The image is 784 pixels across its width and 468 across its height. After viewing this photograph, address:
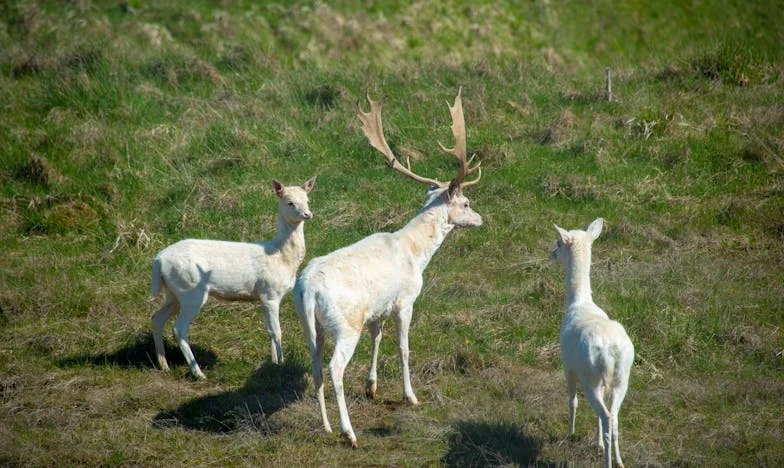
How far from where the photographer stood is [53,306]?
10.1 metres

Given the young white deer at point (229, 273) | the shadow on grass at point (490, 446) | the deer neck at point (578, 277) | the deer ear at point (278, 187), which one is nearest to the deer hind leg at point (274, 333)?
the young white deer at point (229, 273)

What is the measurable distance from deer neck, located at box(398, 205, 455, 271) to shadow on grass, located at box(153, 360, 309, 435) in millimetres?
1576

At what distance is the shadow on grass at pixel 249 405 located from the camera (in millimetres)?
7824

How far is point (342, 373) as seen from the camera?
7309mm

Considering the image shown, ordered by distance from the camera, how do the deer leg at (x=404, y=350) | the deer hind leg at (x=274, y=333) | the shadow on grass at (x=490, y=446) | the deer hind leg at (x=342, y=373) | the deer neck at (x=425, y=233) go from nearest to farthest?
the shadow on grass at (x=490, y=446) → the deer hind leg at (x=342, y=373) → the deer leg at (x=404, y=350) → the deer neck at (x=425, y=233) → the deer hind leg at (x=274, y=333)

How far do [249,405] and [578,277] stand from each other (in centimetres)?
311

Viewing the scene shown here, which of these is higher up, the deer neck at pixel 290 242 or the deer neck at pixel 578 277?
the deer neck at pixel 578 277

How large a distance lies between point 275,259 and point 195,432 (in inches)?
85.8

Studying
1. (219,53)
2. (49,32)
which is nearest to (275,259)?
(219,53)

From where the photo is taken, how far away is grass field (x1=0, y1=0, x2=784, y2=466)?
7602 millimetres

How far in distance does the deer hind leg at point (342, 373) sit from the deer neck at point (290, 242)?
2.15 m

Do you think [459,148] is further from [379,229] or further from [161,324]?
[161,324]

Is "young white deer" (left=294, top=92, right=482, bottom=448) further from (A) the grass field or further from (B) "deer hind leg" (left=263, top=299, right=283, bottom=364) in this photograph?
(B) "deer hind leg" (left=263, top=299, right=283, bottom=364)

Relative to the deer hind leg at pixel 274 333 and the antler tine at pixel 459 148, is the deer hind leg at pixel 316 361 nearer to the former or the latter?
the deer hind leg at pixel 274 333
